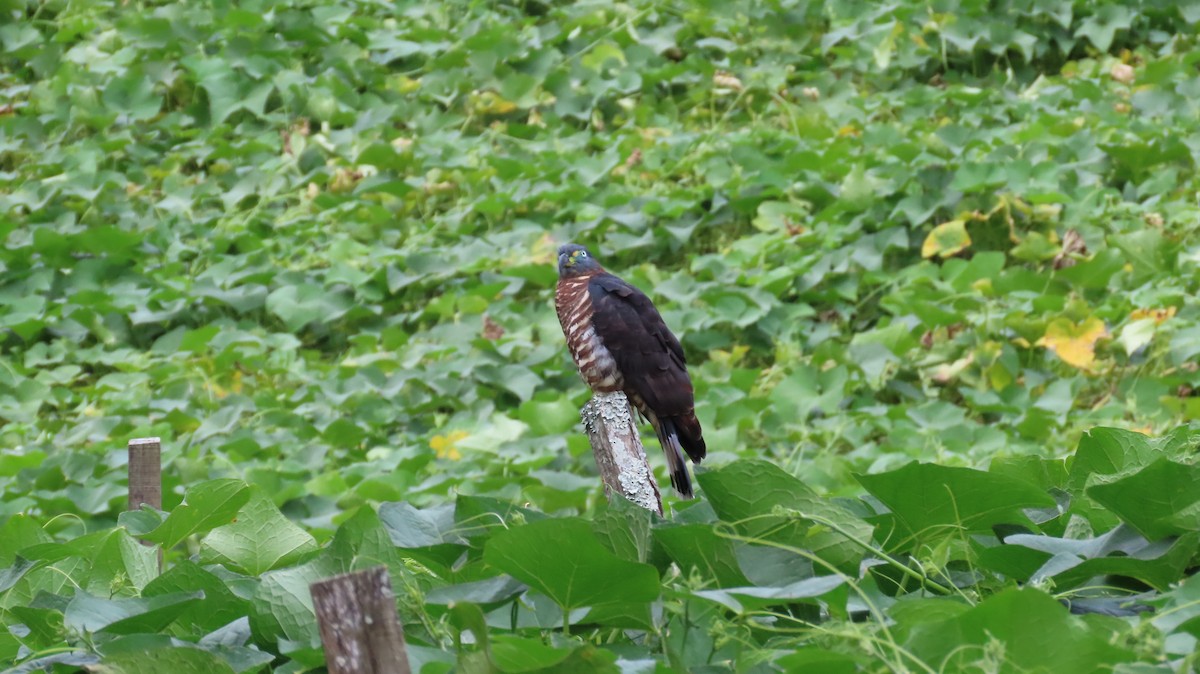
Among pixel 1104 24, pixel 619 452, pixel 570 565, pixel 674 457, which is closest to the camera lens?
pixel 570 565

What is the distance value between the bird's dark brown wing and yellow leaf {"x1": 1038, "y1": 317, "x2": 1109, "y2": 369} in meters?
2.33

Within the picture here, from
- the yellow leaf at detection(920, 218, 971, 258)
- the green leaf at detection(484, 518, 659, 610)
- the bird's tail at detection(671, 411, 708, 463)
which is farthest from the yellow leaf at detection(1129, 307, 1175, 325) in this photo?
the green leaf at detection(484, 518, 659, 610)

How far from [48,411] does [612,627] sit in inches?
172

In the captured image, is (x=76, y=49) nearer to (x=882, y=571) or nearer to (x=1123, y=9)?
(x=1123, y=9)

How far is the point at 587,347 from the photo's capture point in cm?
248

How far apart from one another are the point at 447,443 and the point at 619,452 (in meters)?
2.50

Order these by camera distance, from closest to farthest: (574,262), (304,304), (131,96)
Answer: (574,262)
(304,304)
(131,96)

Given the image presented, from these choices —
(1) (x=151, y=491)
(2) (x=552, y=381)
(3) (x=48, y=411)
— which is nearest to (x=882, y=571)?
(1) (x=151, y=491)

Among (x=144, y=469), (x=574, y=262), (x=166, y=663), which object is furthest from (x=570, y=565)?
(x=574, y=262)

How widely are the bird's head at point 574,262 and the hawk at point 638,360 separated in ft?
0.73

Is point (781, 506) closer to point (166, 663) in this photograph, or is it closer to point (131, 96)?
point (166, 663)

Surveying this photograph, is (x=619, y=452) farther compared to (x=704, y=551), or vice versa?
(x=619, y=452)

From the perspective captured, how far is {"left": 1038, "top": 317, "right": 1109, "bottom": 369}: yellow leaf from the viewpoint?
434 centimetres

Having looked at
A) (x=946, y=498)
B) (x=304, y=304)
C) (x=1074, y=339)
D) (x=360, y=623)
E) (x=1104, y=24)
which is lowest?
(x=304, y=304)
